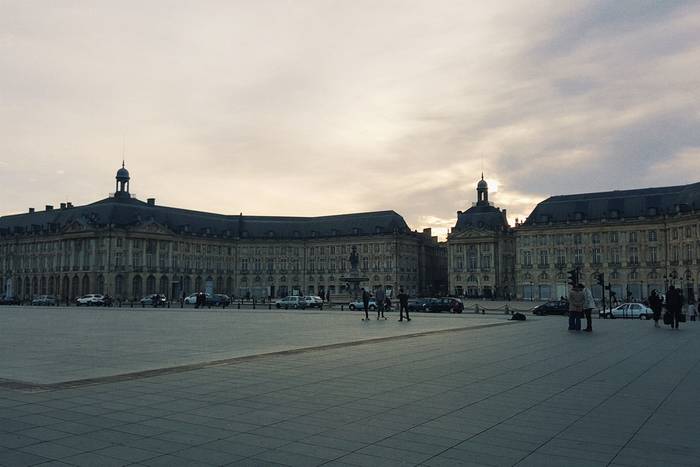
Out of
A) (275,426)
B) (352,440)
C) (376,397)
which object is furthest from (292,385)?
(352,440)

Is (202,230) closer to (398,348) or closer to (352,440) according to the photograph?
(398,348)

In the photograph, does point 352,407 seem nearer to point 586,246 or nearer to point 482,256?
point 586,246

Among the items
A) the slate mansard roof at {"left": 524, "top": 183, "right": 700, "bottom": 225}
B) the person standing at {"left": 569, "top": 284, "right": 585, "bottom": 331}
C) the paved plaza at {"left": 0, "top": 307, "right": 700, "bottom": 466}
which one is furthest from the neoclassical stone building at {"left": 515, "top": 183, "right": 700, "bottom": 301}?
the paved plaza at {"left": 0, "top": 307, "right": 700, "bottom": 466}

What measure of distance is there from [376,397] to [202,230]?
127 m

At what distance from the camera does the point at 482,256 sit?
410 ft

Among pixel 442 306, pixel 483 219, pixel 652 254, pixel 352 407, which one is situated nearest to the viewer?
pixel 352 407

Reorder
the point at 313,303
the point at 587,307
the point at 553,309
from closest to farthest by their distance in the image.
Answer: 1. the point at 587,307
2. the point at 553,309
3. the point at 313,303

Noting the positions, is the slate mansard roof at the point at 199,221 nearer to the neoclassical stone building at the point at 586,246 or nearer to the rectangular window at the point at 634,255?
the neoclassical stone building at the point at 586,246

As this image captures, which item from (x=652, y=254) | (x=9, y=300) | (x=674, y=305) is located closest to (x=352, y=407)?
(x=674, y=305)

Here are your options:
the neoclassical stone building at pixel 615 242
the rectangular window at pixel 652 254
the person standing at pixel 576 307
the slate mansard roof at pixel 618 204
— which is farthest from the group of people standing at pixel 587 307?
the rectangular window at pixel 652 254

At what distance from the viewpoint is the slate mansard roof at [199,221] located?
394 feet

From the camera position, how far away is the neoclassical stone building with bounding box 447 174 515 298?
406ft

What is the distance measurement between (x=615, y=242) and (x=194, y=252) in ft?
264

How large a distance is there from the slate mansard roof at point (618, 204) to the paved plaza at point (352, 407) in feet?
307
